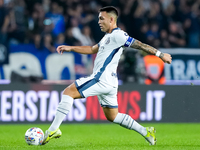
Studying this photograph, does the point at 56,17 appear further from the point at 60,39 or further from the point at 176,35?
the point at 176,35

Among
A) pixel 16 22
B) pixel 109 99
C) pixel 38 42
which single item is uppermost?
pixel 16 22

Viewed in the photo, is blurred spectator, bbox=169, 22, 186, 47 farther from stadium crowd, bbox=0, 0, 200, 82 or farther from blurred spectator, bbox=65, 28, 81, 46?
blurred spectator, bbox=65, 28, 81, 46

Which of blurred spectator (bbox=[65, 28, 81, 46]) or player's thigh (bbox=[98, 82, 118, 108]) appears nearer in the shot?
player's thigh (bbox=[98, 82, 118, 108])

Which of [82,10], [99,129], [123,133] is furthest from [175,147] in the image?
[82,10]

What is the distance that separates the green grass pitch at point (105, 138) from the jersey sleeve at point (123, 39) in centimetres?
145

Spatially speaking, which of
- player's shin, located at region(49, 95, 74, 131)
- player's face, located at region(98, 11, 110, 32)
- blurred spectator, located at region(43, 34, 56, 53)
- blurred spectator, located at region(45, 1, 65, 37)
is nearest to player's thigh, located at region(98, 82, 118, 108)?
player's shin, located at region(49, 95, 74, 131)

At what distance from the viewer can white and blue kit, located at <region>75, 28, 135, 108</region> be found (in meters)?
6.41

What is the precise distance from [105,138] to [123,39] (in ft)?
7.86

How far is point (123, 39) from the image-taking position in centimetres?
637

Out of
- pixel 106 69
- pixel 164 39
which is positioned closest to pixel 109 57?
pixel 106 69

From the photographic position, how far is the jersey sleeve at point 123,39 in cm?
635

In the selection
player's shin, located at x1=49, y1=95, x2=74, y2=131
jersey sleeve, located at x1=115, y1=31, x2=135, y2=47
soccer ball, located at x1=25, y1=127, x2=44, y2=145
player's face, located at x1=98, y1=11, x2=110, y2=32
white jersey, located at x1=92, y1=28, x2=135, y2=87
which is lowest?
soccer ball, located at x1=25, y1=127, x2=44, y2=145

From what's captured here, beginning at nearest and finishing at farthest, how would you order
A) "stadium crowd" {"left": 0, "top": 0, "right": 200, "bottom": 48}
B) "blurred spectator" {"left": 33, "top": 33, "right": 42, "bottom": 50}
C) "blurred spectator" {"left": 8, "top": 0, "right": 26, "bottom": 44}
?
"blurred spectator" {"left": 33, "top": 33, "right": 42, "bottom": 50} → "blurred spectator" {"left": 8, "top": 0, "right": 26, "bottom": 44} → "stadium crowd" {"left": 0, "top": 0, "right": 200, "bottom": 48}

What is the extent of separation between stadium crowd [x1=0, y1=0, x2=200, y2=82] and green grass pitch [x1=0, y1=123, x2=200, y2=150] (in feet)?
7.37
